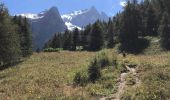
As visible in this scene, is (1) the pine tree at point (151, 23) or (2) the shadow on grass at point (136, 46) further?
(1) the pine tree at point (151, 23)

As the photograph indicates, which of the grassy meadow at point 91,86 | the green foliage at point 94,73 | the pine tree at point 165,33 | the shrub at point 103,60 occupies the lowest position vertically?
the grassy meadow at point 91,86

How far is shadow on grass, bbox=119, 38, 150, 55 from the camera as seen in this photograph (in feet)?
297

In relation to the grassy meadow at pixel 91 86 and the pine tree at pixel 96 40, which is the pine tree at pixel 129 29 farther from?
the grassy meadow at pixel 91 86

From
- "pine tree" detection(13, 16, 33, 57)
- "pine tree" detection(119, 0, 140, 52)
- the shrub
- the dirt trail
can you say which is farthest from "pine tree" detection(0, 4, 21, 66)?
"pine tree" detection(119, 0, 140, 52)

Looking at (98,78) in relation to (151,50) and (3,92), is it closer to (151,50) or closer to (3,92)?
(3,92)

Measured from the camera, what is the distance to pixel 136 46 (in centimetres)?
9525

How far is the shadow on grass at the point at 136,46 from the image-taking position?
90500 millimetres

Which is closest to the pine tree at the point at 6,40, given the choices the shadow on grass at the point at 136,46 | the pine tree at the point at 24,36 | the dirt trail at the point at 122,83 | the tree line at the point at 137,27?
the pine tree at the point at 24,36

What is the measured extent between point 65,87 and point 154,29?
80.4m

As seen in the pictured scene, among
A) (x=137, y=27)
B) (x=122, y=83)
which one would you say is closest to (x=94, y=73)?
(x=122, y=83)

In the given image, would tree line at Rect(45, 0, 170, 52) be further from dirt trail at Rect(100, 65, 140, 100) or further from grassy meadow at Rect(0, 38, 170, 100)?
grassy meadow at Rect(0, 38, 170, 100)

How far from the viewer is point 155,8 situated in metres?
110

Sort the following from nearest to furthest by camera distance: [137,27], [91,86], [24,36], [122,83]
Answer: [91,86]
[122,83]
[24,36]
[137,27]

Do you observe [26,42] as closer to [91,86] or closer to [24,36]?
[24,36]
